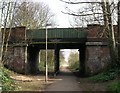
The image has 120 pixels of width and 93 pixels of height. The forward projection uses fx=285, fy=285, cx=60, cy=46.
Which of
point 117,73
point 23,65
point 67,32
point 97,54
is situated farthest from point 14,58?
point 117,73

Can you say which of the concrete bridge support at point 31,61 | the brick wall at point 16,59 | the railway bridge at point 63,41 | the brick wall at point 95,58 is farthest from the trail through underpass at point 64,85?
the concrete bridge support at point 31,61

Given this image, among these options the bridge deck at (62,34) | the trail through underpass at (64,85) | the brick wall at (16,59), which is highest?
the bridge deck at (62,34)

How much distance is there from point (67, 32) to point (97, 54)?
4581 mm

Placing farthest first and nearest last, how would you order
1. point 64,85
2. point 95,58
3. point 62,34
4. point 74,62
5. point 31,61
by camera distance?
point 74,62, point 31,61, point 62,34, point 95,58, point 64,85

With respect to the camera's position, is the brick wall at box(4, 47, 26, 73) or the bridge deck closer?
the brick wall at box(4, 47, 26, 73)

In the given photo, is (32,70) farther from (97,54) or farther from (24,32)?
(97,54)

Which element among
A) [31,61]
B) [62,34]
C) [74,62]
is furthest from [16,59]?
[74,62]

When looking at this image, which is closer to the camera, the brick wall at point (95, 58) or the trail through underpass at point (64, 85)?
the trail through underpass at point (64, 85)

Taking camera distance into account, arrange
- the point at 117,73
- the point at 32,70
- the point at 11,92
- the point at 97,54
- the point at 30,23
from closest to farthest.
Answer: the point at 11,92, the point at 117,73, the point at 97,54, the point at 32,70, the point at 30,23

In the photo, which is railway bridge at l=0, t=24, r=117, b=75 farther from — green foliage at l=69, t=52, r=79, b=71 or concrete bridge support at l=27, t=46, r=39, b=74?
green foliage at l=69, t=52, r=79, b=71

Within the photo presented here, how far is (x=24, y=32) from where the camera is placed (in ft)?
112

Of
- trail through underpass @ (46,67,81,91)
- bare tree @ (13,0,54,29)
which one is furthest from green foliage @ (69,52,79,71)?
trail through underpass @ (46,67,81,91)

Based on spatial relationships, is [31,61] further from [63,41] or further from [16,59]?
[63,41]

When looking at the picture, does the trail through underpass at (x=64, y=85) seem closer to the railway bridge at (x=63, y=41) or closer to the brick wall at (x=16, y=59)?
the railway bridge at (x=63, y=41)
